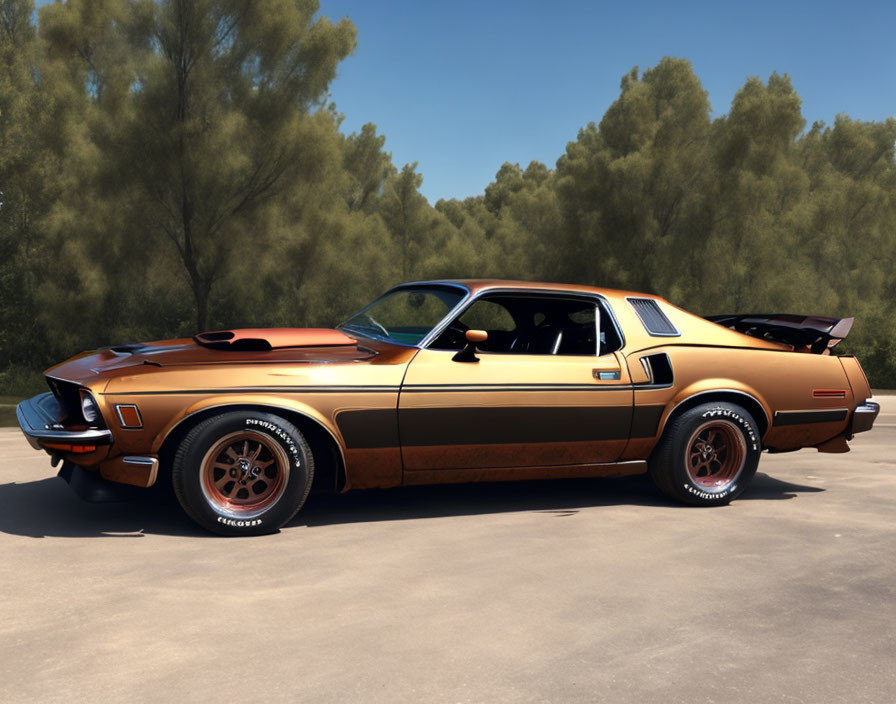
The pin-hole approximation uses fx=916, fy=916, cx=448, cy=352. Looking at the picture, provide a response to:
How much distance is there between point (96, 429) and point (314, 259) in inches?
625

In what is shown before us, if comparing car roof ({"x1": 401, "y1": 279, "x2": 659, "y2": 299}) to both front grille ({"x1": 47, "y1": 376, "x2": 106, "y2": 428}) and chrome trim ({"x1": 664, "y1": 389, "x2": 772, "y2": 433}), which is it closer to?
chrome trim ({"x1": 664, "y1": 389, "x2": 772, "y2": 433})

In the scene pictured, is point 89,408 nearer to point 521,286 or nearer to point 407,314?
point 407,314

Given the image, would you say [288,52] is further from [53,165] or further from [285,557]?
[285,557]

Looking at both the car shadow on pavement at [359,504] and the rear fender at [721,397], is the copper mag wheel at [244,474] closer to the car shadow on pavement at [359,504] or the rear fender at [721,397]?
the car shadow on pavement at [359,504]

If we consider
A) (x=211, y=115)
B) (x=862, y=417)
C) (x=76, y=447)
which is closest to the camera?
(x=76, y=447)

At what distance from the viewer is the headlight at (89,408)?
5.03 m

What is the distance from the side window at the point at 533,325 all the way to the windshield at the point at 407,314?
0.15 meters

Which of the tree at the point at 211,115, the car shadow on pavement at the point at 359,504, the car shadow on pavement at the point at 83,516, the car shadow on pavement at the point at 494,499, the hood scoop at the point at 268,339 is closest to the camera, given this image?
the car shadow on pavement at the point at 83,516

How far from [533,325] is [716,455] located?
161 cm

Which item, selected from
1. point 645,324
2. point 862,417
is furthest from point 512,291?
point 862,417

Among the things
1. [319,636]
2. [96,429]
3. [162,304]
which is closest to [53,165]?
[162,304]

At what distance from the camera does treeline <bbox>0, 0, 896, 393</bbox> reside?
19516mm

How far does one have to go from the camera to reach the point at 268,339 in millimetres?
5793

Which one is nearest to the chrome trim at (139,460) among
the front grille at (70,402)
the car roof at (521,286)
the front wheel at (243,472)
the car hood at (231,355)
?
the front wheel at (243,472)
